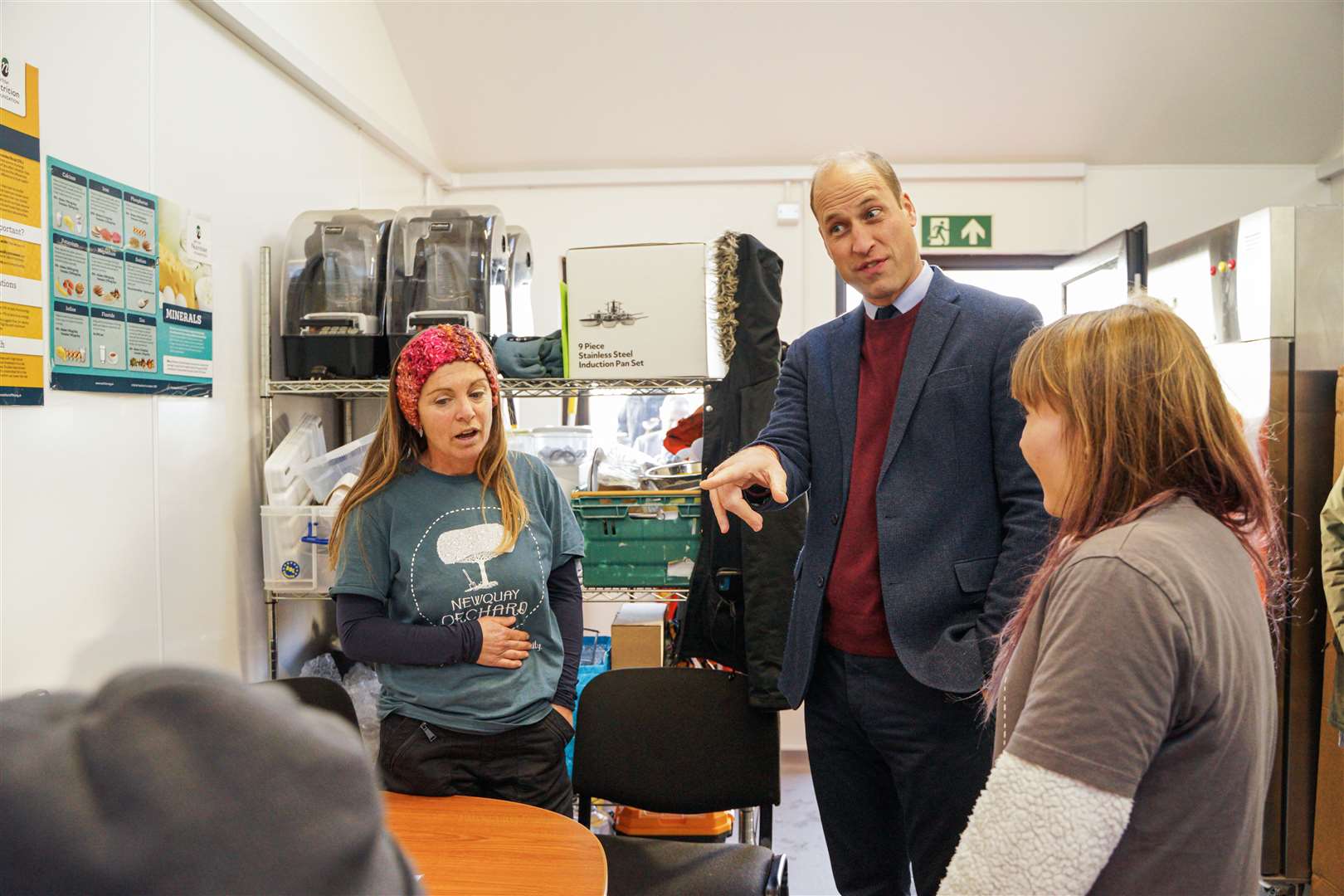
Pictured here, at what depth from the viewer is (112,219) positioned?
1.92 metres

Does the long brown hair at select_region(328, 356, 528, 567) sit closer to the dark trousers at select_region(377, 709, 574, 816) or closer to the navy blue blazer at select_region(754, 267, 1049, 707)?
the dark trousers at select_region(377, 709, 574, 816)

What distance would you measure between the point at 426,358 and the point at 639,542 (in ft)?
3.17

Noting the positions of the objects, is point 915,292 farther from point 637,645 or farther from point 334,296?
point 334,296

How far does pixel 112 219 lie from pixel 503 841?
5.08ft

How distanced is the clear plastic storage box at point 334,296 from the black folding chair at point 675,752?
1242 millimetres

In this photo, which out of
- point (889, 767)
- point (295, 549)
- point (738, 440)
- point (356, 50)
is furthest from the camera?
point (356, 50)

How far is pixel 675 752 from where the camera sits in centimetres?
194

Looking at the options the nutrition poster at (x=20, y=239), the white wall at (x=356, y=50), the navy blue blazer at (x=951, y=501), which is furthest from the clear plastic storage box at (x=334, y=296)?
the navy blue blazer at (x=951, y=501)

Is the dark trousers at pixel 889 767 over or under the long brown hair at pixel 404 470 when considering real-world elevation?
under

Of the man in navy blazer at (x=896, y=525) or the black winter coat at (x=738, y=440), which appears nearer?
the man in navy blazer at (x=896, y=525)

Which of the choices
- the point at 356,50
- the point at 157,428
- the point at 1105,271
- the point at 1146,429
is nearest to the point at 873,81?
the point at 1105,271

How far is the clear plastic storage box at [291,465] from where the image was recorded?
8.10ft

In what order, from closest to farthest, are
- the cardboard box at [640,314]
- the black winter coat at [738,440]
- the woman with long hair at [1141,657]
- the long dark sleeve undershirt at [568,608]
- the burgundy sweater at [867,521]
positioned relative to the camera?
the woman with long hair at [1141,657] → the burgundy sweater at [867,521] → the long dark sleeve undershirt at [568,608] → the black winter coat at [738,440] → the cardboard box at [640,314]

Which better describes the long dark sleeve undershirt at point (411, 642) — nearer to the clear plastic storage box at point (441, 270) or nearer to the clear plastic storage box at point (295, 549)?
the clear plastic storage box at point (295, 549)
